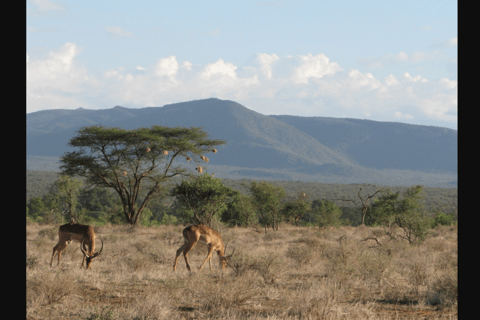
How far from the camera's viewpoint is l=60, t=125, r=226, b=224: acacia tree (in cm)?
2966

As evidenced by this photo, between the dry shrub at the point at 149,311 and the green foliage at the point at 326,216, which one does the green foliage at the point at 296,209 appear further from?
the dry shrub at the point at 149,311

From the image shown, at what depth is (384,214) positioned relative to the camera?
28.9 meters

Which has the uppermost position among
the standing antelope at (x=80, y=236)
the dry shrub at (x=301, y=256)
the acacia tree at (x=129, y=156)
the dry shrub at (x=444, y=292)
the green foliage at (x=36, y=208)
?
the acacia tree at (x=129, y=156)

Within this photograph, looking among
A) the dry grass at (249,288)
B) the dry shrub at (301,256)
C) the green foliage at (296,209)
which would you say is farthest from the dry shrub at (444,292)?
the green foliage at (296,209)

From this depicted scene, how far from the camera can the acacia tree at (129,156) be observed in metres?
29.7

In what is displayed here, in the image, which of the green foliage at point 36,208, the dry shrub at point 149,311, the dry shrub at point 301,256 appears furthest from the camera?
the green foliage at point 36,208

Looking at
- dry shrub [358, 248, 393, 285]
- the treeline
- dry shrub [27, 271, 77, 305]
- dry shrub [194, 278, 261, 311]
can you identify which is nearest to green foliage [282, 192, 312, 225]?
the treeline

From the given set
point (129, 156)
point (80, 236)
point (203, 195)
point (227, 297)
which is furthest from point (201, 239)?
point (129, 156)

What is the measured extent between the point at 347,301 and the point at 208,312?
8.58 feet

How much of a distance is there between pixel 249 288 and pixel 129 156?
24455mm

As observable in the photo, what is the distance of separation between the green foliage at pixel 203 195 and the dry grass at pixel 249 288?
45.2 ft

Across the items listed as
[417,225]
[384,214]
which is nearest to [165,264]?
[417,225]
